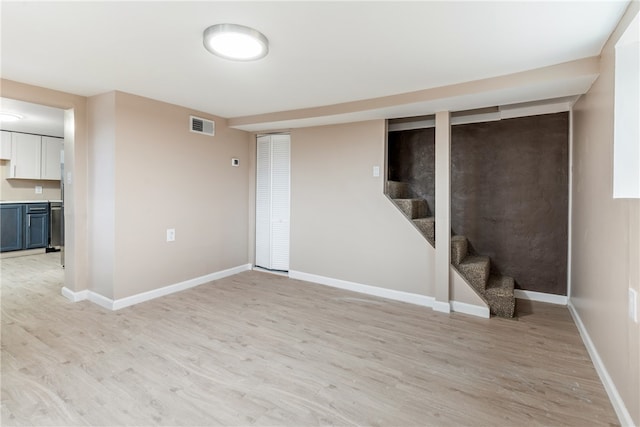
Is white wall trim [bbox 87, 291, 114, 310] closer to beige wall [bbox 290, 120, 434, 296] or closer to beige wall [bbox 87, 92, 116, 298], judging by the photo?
beige wall [bbox 87, 92, 116, 298]

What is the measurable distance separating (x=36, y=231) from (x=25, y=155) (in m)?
1.44

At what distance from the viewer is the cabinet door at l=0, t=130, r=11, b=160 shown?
18.7 feet

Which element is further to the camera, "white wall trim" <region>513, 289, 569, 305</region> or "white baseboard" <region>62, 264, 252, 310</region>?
"white wall trim" <region>513, 289, 569, 305</region>

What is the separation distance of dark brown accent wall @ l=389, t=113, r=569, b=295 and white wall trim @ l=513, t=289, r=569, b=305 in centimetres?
5

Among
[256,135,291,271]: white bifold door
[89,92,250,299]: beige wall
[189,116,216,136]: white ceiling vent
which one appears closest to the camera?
[89,92,250,299]: beige wall

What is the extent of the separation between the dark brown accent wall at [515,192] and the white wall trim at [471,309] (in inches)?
38.6

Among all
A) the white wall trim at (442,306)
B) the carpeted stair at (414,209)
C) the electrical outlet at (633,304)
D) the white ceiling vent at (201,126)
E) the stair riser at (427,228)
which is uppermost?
the white ceiling vent at (201,126)

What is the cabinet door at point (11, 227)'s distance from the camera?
18.5 ft

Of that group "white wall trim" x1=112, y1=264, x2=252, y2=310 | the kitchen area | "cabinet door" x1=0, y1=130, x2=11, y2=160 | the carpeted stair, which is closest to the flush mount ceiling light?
the carpeted stair

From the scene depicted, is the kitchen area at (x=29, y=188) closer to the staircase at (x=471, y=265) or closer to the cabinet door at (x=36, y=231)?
the cabinet door at (x=36, y=231)

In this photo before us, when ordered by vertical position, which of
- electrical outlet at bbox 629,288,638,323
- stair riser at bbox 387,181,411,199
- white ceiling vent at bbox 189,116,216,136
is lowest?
electrical outlet at bbox 629,288,638,323

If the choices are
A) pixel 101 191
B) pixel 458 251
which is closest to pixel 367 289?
pixel 458 251

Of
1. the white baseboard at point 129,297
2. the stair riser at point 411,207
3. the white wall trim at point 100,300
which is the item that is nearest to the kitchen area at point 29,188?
the white baseboard at point 129,297

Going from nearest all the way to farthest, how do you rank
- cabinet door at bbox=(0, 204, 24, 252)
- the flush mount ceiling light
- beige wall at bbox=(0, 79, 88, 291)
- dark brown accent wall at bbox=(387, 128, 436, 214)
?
the flush mount ceiling light
beige wall at bbox=(0, 79, 88, 291)
dark brown accent wall at bbox=(387, 128, 436, 214)
cabinet door at bbox=(0, 204, 24, 252)
